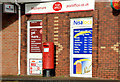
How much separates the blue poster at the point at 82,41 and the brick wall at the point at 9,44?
138 inches

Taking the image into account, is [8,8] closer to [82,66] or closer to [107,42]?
[82,66]

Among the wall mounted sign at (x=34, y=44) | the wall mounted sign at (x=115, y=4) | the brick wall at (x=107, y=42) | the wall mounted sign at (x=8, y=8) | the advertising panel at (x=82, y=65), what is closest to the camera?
the wall mounted sign at (x=115, y=4)

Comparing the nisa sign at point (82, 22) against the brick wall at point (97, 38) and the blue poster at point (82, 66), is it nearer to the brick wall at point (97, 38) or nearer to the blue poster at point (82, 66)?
the brick wall at point (97, 38)

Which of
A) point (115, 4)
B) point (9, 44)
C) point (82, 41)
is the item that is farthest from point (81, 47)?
point (9, 44)

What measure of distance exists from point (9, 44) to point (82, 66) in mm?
4464

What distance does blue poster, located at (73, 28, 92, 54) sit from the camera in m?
15.4

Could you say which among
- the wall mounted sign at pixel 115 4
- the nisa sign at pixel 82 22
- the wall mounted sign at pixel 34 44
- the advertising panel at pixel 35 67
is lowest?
the advertising panel at pixel 35 67

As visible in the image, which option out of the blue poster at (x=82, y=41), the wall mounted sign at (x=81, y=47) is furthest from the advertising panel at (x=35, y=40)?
the blue poster at (x=82, y=41)

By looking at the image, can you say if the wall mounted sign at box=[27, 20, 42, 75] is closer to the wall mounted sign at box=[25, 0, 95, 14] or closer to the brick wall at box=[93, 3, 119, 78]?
the wall mounted sign at box=[25, 0, 95, 14]

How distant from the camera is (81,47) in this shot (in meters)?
15.6

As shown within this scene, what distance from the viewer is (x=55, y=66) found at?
1606cm

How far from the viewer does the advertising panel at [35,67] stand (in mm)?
16562

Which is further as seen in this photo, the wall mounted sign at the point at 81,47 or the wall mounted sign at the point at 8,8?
the wall mounted sign at the point at 8,8

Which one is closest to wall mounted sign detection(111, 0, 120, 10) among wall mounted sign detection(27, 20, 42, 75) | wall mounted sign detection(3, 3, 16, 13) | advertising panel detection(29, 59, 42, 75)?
wall mounted sign detection(27, 20, 42, 75)
